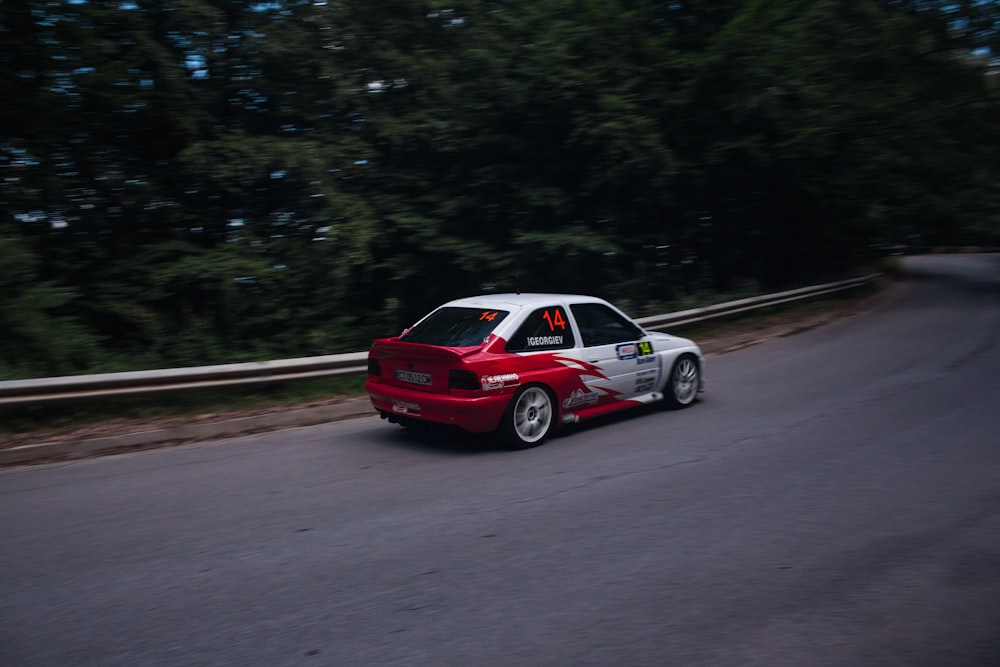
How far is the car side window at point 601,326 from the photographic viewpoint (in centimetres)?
877

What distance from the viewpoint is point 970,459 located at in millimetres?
7035

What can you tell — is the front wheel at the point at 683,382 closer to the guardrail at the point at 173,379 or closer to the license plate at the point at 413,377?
the license plate at the point at 413,377

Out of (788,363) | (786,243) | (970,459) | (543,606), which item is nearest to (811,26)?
(786,243)

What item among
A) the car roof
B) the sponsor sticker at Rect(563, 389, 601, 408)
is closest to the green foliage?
the car roof

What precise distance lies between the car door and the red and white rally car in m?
0.01

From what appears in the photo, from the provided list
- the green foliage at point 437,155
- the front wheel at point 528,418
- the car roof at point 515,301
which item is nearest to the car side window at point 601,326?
the car roof at point 515,301

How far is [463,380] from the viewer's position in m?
7.54

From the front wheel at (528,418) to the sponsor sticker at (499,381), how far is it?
0.45 feet

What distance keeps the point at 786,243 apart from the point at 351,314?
11.9 metres

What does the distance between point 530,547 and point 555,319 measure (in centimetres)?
366

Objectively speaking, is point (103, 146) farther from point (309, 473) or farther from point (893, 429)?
point (893, 429)

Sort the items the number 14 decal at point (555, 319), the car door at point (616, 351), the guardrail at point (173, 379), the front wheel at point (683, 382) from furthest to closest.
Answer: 1. the front wheel at point (683, 382)
2. the car door at point (616, 351)
3. the number 14 decal at point (555, 319)
4. the guardrail at point (173, 379)

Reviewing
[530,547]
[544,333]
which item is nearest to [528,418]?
[544,333]

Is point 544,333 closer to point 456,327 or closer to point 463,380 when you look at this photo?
point 456,327
